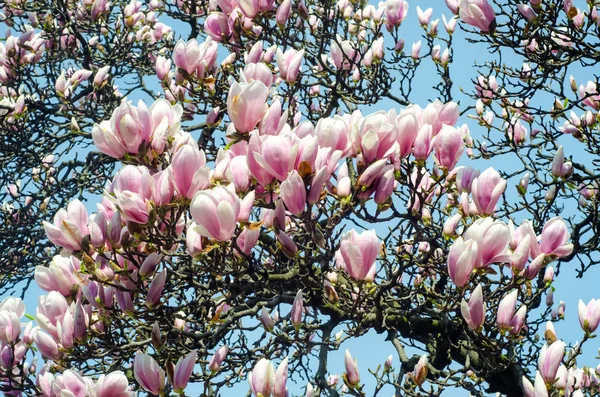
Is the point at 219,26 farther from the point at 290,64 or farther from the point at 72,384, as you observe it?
the point at 72,384

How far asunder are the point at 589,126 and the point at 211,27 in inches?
116

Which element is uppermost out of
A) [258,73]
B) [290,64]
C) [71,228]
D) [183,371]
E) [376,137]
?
[290,64]

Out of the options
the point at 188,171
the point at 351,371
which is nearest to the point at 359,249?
the point at 188,171

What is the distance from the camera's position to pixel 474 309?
2.31 metres

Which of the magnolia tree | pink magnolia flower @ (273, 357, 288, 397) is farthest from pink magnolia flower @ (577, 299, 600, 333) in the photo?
pink magnolia flower @ (273, 357, 288, 397)

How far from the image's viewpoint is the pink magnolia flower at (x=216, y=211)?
202 cm

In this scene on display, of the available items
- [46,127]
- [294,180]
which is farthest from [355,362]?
[46,127]

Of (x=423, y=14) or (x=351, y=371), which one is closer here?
(x=351, y=371)

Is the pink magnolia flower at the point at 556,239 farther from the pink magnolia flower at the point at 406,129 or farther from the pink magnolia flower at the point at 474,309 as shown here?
the pink magnolia flower at the point at 406,129

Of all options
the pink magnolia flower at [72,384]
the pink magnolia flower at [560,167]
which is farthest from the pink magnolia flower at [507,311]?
the pink magnolia flower at [560,167]

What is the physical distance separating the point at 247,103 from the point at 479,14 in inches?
84.7

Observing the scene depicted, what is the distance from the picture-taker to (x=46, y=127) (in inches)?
231

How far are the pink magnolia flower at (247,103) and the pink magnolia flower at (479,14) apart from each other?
6.44ft

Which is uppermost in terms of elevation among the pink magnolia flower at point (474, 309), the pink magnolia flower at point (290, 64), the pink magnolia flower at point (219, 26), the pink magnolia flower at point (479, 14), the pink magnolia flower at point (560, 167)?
the pink magnolia flower at point (219, 26)
